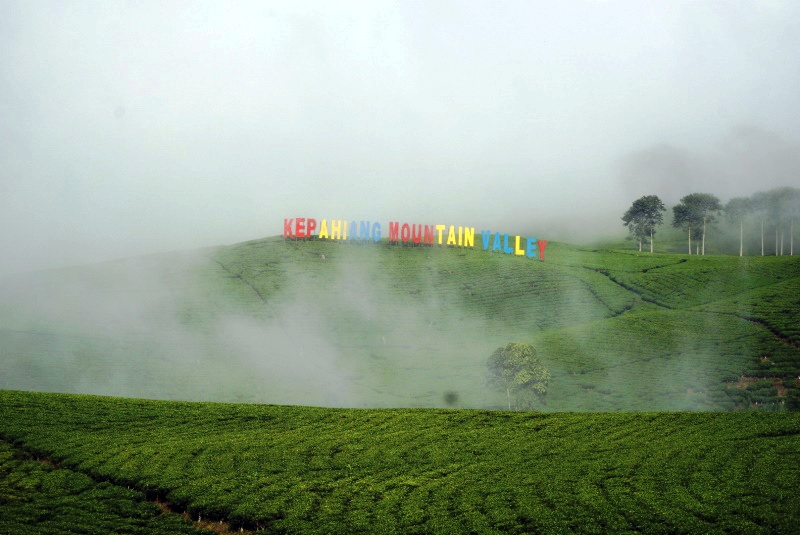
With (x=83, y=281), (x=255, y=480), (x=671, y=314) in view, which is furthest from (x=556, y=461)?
(x=83, y=281)

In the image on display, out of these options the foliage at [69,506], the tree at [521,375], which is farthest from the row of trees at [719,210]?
the foliage at [69,506]

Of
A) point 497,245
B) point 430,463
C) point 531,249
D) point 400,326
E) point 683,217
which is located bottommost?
point 430,463

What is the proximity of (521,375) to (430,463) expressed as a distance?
46316 mm

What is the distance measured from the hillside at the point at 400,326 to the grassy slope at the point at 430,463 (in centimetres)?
3976

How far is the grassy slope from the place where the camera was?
42625 millimetres

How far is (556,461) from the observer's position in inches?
2159

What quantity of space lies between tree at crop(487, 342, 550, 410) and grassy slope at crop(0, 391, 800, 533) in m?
29.5

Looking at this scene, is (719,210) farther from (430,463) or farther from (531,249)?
(430,463)

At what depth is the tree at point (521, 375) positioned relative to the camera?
329 ft

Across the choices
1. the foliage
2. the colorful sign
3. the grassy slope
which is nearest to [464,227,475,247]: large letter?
the colorful sign

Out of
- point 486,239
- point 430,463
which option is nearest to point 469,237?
point 486,239

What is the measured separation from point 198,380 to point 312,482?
232 feet

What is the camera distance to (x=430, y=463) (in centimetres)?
5528

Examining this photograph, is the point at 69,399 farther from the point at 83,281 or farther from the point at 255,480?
the point at 83,281
